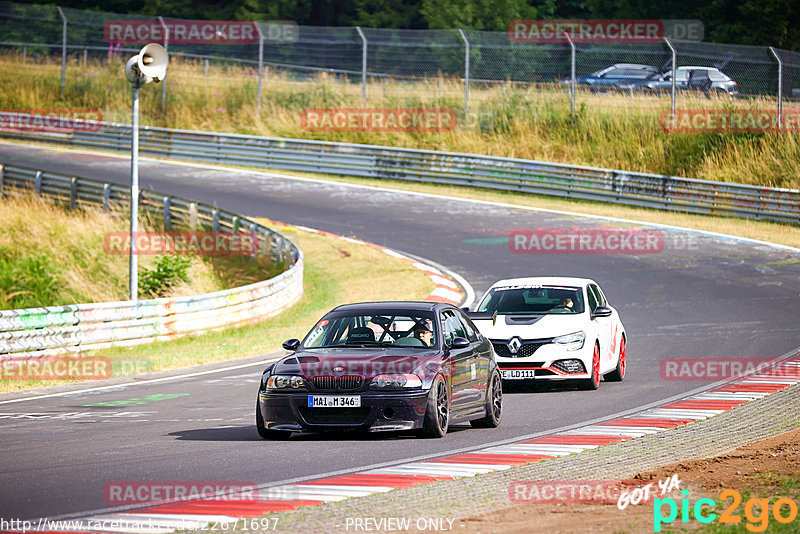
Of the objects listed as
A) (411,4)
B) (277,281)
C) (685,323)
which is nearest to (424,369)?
(685,323)

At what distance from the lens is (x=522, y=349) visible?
14.9m

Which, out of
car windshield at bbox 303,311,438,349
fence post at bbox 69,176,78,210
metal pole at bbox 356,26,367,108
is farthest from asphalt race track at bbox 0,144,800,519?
metal pole at bbox 356,26,367,108

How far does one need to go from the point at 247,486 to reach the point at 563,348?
23.3ft

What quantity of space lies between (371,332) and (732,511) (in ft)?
16.4

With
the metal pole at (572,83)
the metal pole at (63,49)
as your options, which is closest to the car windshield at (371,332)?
the metal pole at (572,83)

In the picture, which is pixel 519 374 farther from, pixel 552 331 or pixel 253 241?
pixel 253 241

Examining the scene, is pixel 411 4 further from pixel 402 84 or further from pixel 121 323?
pixel 121 323

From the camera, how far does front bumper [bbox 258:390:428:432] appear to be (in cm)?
1047

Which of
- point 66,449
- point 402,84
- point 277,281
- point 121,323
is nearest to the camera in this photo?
point 66,449

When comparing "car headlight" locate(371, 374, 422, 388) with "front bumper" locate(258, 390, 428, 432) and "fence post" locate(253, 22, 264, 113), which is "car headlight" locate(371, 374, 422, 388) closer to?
"front bumper" locate(258, 390, 428, 432)

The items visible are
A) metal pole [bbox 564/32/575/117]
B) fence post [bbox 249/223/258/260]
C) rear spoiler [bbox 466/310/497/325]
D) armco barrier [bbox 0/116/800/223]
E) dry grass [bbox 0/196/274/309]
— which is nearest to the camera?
rear spoiler [bbox 466/310/497/325]

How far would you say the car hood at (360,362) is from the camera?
34.7 feet

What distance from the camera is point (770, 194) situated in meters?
32.3

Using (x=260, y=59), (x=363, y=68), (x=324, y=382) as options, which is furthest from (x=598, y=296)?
(x=260, y=59)
